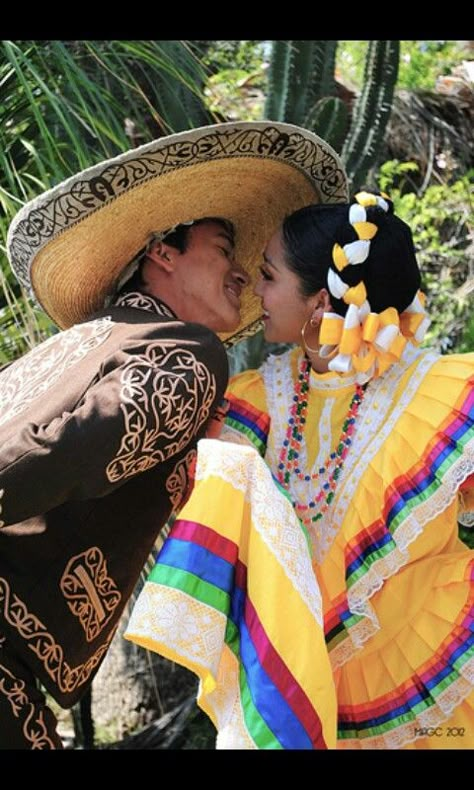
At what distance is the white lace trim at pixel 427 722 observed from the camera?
2.60 metres

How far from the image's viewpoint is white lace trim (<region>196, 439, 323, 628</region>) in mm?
2211

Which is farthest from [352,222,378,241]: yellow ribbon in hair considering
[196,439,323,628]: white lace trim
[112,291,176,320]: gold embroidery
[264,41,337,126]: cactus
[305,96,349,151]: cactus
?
[264,41,337,126]: cactus

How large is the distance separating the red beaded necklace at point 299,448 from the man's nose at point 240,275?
249 millimetres

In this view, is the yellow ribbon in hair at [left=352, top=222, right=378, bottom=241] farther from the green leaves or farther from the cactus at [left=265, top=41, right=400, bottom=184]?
the cactus at [left=265, top=41, right=400, bottom=184]

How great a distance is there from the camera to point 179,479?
2.45 m

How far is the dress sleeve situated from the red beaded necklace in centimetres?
6

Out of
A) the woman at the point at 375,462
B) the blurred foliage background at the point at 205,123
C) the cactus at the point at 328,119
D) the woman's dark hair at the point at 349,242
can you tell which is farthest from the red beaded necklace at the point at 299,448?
the cactus at the point at 328,119

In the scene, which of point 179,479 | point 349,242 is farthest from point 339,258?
point 179,479

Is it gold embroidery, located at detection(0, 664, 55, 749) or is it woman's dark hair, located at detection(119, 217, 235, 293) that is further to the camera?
woman's dark hair, located at detection(119, 217, 235, 293)

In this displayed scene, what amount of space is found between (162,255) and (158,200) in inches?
5.5

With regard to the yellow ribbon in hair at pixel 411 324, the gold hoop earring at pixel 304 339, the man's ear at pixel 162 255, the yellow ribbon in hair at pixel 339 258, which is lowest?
the gold hoop earring at pixel 304 339

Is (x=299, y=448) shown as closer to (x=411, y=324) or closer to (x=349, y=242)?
(x=411, y=324)

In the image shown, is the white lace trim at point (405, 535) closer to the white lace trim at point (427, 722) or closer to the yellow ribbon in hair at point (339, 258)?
the white lace trim at point (427, 722)
